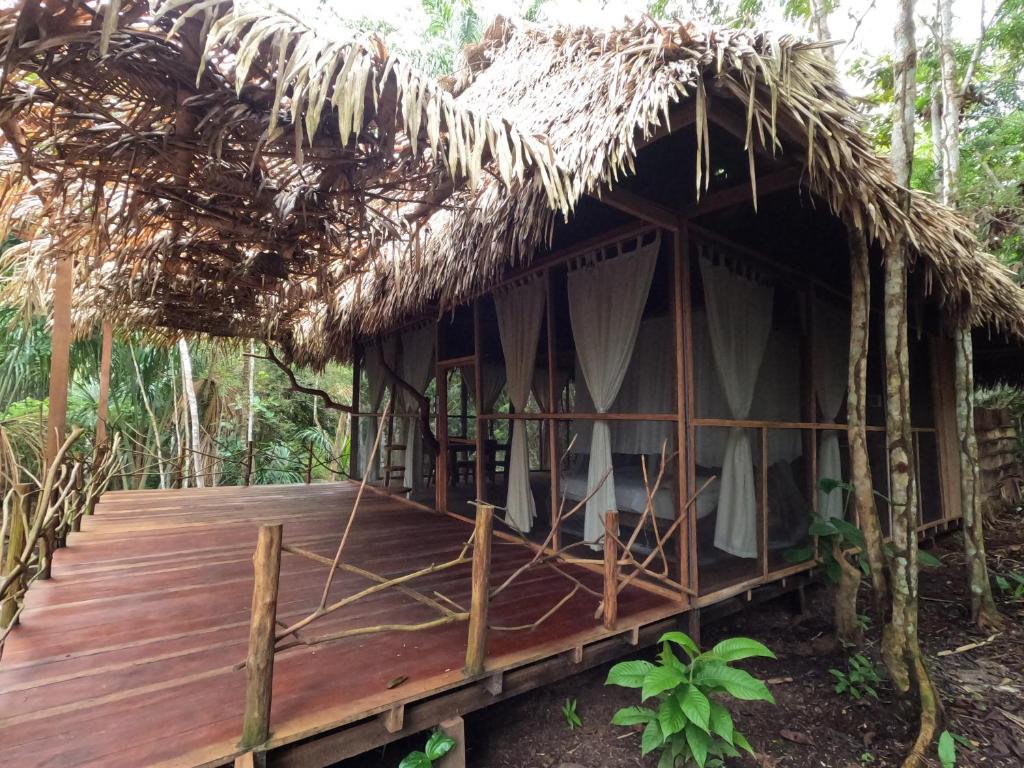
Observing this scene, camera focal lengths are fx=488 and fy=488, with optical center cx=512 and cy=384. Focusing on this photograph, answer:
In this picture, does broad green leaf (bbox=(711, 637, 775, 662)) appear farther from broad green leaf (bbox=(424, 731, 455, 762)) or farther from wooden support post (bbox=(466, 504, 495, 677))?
broad green leaf (bbox=(424, 731, 455, 762))

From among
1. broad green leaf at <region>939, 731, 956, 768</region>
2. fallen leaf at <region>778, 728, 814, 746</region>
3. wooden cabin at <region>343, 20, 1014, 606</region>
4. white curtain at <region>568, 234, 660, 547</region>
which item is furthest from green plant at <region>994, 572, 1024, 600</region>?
white curtain at <region>568, 234, 660, 547</region>

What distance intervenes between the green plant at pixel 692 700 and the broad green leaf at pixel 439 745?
60 cm

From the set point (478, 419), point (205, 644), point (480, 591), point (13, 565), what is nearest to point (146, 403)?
point (478, 419)

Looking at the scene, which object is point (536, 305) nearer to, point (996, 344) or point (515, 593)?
point (515, 593)

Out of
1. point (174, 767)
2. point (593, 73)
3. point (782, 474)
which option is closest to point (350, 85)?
point (593, 73)

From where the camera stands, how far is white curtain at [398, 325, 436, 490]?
16.3 feet

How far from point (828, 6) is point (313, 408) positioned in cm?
952

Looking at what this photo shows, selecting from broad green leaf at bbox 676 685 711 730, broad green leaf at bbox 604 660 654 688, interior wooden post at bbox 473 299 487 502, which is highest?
interior wooden post at bbox 473 299 487 502

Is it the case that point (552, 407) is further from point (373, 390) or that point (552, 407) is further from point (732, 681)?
point (373, 390)

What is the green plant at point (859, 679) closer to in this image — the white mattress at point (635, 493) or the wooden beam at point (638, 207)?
the white mattress at point (635, 493)

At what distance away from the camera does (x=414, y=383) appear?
16.9 feet

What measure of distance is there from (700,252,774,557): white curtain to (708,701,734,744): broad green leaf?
129 centimetres

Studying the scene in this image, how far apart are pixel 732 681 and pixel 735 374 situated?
1808 millimetres

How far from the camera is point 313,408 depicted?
31.4 feet
